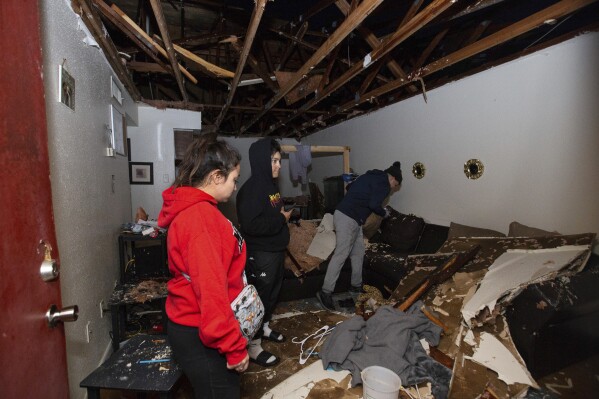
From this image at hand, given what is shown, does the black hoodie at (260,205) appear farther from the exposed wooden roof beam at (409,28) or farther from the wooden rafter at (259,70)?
the wooden rafter at (259,70)

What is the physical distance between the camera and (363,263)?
3.75 metres

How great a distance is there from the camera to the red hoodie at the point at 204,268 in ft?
3.33

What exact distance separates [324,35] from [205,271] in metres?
3.10

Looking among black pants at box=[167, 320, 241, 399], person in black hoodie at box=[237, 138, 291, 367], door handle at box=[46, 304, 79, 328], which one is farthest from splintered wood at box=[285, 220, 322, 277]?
door handle at box=[46, 304, 79, 328]

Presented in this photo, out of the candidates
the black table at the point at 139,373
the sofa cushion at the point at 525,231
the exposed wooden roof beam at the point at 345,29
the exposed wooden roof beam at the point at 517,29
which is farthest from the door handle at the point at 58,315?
the sofa cushion at the point at 525,231

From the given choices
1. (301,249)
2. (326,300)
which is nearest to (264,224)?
(326,300)

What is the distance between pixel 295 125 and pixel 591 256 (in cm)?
599

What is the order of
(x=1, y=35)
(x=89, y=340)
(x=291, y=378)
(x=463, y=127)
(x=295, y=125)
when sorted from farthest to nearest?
(x=295, y=125) < (x=463, y=127) < (x=291, y=378) < (x=89, y=340) < (x=1, y=35)

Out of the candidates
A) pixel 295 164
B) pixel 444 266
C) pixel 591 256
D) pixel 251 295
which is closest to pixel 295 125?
pixel 295 164

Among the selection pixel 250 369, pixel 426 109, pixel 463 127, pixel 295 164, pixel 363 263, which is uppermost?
pixel 426 109

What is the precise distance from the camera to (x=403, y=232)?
3.96m

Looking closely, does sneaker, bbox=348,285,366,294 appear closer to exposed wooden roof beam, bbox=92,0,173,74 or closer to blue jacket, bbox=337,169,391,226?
blue jacket, bbox=337,169,391,226

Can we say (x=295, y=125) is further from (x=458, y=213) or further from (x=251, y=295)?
(x=251, y=295)

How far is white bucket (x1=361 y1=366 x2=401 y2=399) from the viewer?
161 centimetres
